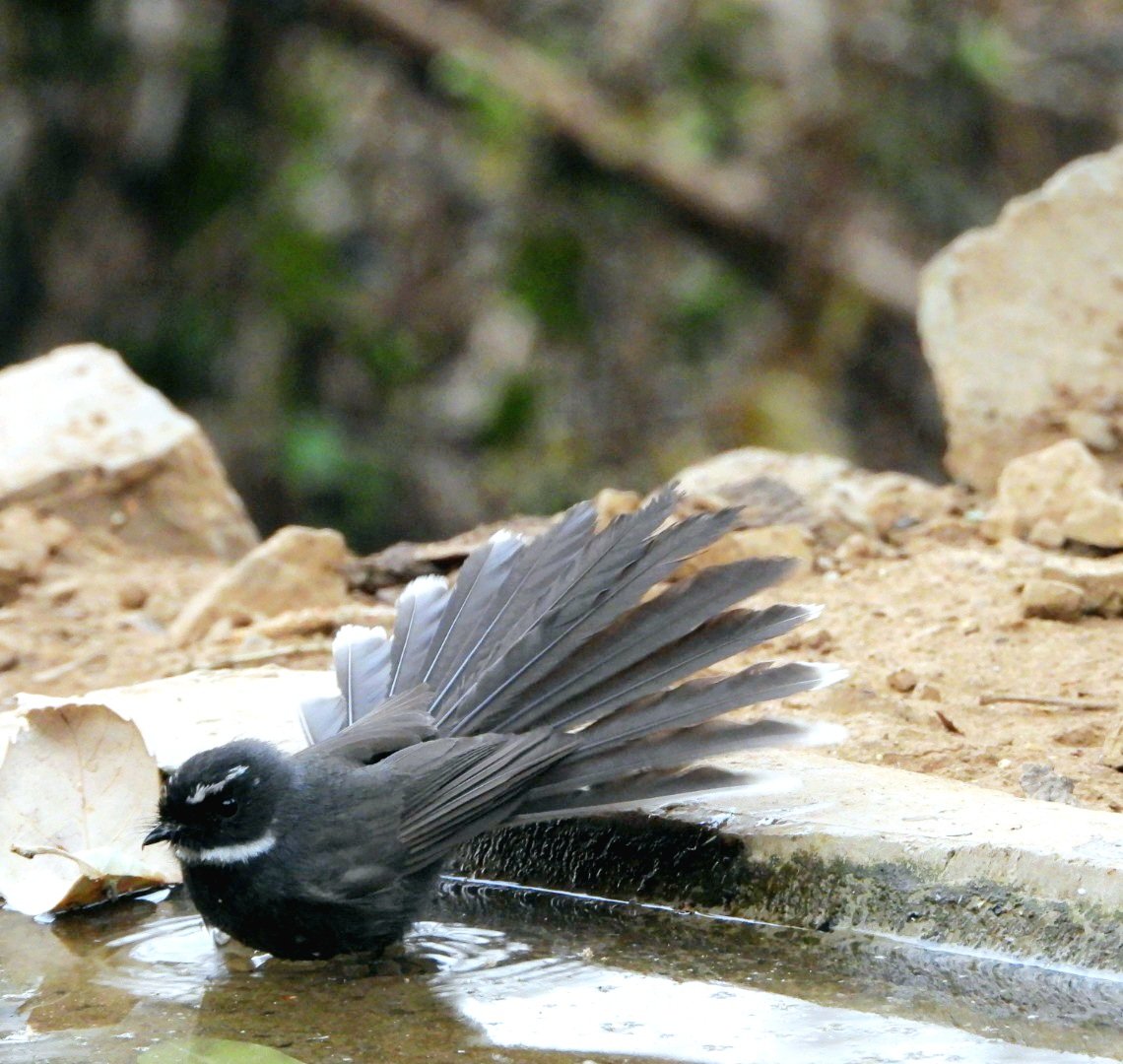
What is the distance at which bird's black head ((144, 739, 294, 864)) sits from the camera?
3383 millimetres

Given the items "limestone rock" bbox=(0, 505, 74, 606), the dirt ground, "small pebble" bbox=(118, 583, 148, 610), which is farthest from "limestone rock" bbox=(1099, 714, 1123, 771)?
"limestone rock" bbox=(0, 505, 74, 606)

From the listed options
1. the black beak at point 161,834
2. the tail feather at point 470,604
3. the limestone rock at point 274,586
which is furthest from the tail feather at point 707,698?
the limestone rock at point 274,586

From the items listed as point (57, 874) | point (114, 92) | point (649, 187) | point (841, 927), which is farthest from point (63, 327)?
point (841, 927)

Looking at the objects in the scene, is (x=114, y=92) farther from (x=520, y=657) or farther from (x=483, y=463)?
(x=520, y=657)

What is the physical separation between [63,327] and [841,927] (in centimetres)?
856

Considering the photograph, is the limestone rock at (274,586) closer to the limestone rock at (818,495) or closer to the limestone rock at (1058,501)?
the limestone rock at (818,495)

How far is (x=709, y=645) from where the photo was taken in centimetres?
356

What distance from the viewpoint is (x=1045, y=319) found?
5633mm

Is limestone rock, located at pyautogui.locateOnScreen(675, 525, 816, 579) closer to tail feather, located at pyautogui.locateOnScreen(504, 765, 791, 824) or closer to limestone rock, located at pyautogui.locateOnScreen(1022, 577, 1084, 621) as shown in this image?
limestone rock, located at pyautogui.locateOnScreen(1022, 577, 1084, 621)

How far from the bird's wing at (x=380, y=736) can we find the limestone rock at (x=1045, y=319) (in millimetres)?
2684

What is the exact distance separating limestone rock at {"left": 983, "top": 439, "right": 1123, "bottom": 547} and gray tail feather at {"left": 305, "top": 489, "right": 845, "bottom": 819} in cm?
185

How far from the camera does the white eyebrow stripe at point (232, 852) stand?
11.1 feet

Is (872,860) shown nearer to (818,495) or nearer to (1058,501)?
(1058,501)

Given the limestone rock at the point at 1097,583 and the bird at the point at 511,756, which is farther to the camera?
the limestone rock at the point at 1097,583
